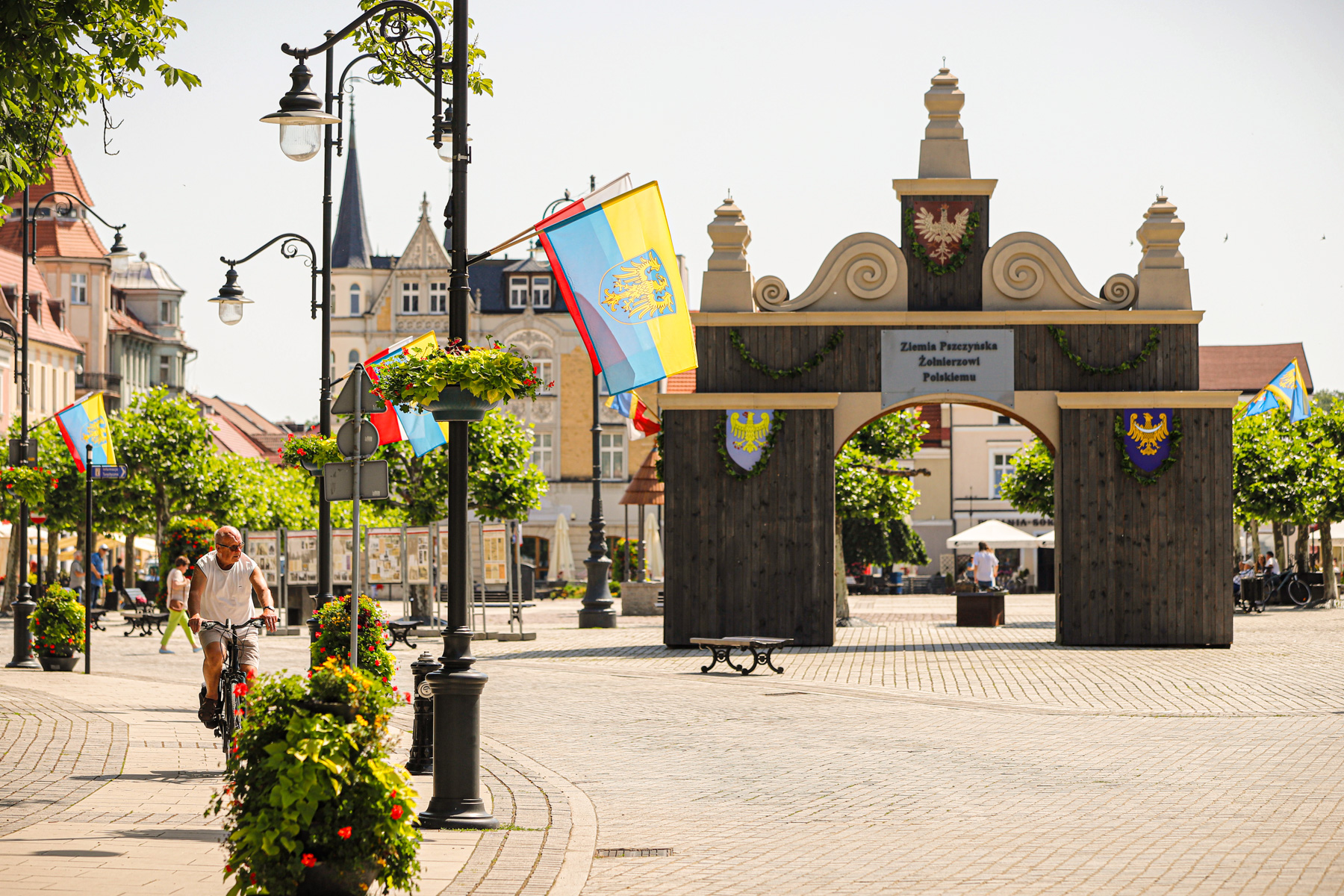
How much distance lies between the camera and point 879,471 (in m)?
34.8

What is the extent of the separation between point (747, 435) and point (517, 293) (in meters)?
48.2

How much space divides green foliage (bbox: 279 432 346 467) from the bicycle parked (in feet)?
16.8

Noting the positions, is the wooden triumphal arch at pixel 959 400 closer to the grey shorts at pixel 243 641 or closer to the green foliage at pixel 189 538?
the green foliage at pixel 189 538

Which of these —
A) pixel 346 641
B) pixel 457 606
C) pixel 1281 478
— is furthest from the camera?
pixel 1281 478

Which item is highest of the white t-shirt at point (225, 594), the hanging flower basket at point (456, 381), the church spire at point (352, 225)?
the church spire at point (352, 225)

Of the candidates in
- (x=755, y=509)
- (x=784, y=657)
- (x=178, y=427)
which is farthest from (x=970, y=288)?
(x=178, y=427)

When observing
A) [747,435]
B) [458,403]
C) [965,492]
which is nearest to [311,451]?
[747,435]

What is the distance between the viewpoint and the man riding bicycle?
11836mm

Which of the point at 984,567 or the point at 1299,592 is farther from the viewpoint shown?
the point at 1299,592

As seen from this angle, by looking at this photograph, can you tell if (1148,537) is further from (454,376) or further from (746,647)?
(454,376)

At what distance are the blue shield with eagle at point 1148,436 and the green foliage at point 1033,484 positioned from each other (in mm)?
12529

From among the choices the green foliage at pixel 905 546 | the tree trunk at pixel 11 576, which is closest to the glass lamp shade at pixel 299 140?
the tree trunk at pixel 11 576

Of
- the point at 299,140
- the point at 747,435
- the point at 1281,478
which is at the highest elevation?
the point at 299,140

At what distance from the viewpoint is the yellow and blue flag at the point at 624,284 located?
10586 millimetres
